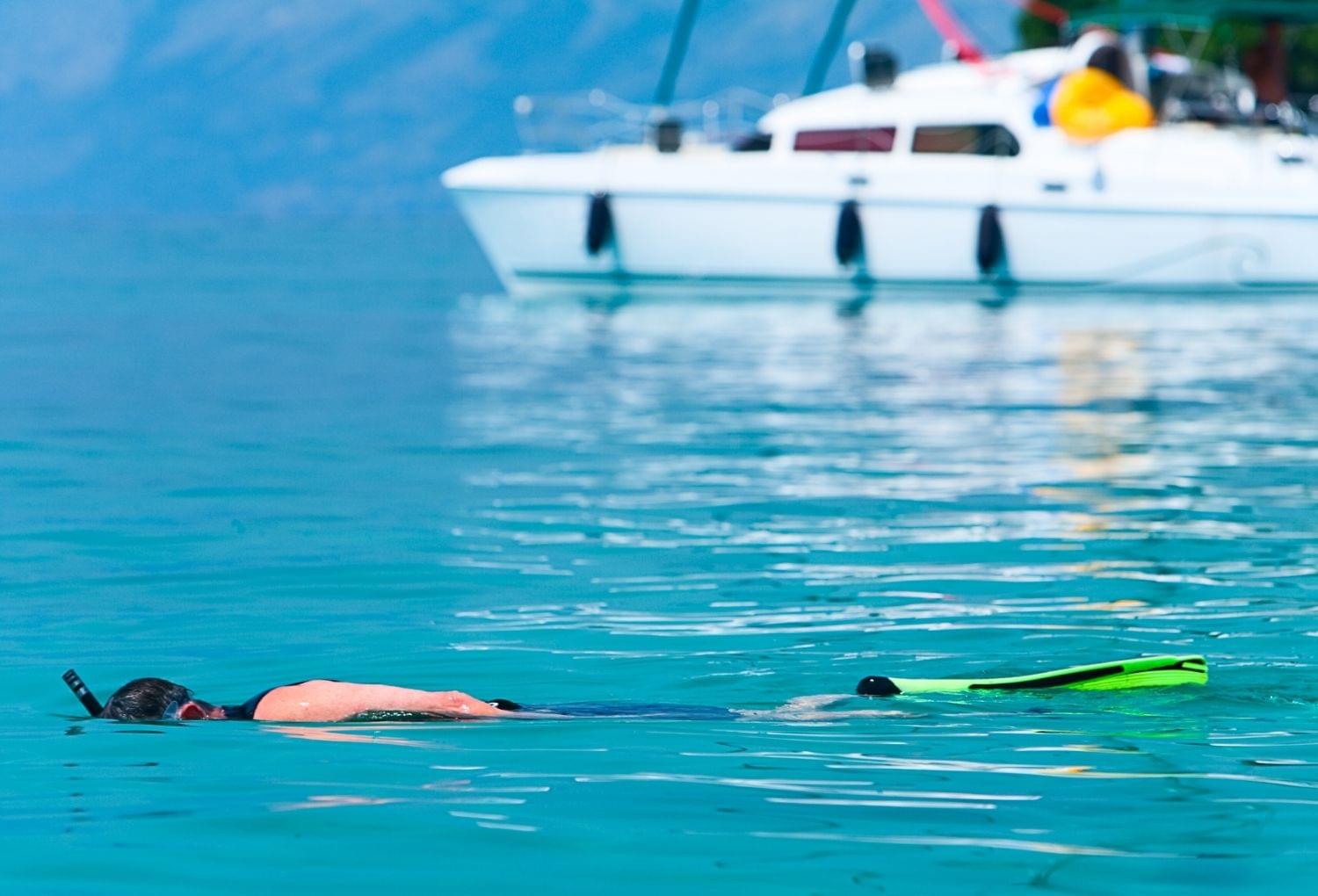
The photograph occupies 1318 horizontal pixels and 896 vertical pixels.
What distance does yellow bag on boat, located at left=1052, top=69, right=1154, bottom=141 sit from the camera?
24.6 metres

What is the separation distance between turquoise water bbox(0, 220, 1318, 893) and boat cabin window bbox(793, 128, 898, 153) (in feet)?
20.8

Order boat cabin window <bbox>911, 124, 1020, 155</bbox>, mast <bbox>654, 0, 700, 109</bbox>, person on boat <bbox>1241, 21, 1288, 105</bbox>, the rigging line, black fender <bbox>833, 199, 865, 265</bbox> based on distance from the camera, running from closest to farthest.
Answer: boat cabin window <bbox>911, 124, 1020, 155</bbox>
black fender <bbox>833, 199, 865, 265</bbox>
mast <bbox>654, 0, 700, 109</bbox>
person on boat <bbox>1241, 21, 1288, 105</bbox>
the rigging line

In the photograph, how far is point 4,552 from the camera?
9.96 m

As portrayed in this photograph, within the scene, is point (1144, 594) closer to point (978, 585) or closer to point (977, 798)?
point (978, 585)

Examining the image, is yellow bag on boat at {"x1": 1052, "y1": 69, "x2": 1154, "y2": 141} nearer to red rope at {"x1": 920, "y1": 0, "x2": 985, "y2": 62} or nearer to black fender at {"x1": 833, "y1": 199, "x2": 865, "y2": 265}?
black fender at {"x1": 833, "y1": 199, "x2": 865, "y2": 265}

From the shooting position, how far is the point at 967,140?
82.9ft

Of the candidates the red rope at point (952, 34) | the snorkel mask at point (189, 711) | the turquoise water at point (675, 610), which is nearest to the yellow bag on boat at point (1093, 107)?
the turquoise water at point (675, 610)

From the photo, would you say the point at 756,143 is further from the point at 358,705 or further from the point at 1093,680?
the point at 358,705

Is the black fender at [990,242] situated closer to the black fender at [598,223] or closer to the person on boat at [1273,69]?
the black fender at [598,223]

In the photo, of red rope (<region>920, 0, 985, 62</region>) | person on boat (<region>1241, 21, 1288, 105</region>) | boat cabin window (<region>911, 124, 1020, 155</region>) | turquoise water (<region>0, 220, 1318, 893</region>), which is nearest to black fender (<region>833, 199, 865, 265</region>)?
boat cabin window (<region>911, 124, 1020, 155</region>)

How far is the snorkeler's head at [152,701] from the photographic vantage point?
636cm

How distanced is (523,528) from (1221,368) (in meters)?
9.26

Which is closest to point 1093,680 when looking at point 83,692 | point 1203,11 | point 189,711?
point 189,711

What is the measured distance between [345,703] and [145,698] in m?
0.60
